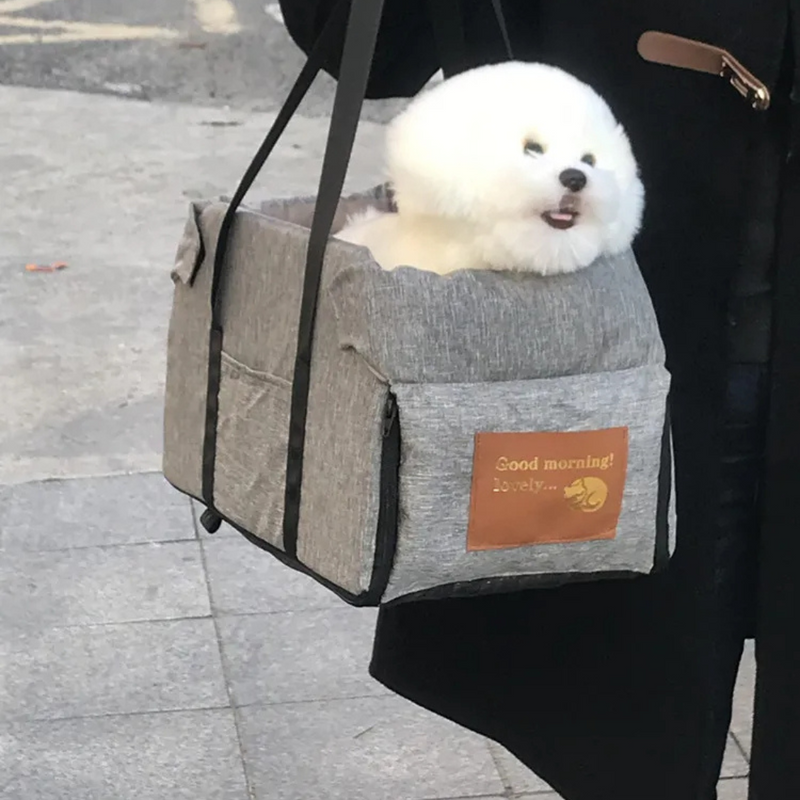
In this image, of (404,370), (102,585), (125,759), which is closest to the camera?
(404,370)

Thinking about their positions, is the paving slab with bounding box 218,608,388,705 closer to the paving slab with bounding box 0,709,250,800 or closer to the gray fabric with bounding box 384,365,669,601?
the paving slab with bounding box 0,709,250,800

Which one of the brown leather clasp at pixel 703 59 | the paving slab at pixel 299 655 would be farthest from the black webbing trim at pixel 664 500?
the paving slab at pixel 299 655

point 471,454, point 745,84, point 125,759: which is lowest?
point 125,759

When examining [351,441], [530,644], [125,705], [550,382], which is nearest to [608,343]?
[550,382]

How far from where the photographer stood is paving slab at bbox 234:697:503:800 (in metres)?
2.11

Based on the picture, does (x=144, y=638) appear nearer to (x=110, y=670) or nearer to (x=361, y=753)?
(x=110, y=670)

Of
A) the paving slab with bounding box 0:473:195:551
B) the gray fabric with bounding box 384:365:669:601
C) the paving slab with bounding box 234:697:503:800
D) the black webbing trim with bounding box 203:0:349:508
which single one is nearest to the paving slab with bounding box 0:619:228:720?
the paving slab with bounding box 234:697:503:800

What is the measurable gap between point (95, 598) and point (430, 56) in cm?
149

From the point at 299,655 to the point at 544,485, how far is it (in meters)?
1.39

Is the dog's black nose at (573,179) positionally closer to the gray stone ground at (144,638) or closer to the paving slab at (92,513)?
the gray stone ground at (144,638)

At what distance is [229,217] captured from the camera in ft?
3.95

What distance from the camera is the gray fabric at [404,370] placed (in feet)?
3.41

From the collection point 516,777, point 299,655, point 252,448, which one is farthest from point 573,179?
point 299,655

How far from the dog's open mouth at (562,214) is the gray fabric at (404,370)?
0.04 m
